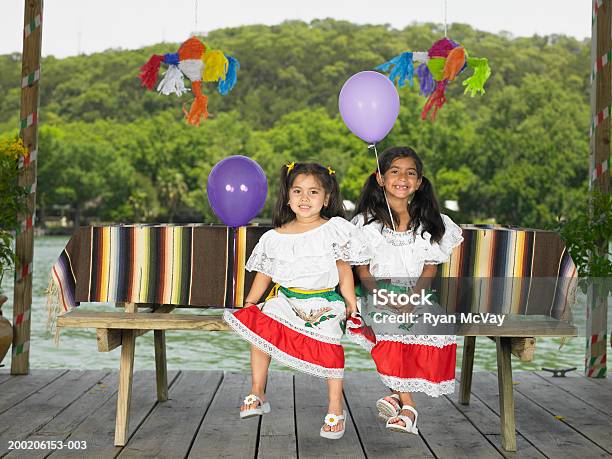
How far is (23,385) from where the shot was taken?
14.5 ft

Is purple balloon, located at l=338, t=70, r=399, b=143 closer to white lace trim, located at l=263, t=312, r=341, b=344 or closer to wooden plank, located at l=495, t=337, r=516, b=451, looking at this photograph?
white lace trim, located at l=263, t=312, r=341, b=344

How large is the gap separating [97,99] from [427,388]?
3680 centimetres

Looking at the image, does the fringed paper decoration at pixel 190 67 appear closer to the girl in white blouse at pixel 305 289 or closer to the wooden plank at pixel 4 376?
the girl in white blouse at pixel 305 289

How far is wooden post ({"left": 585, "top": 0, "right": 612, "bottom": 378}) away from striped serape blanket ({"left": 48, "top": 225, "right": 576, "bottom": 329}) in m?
1.45

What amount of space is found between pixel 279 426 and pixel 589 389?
1740mm

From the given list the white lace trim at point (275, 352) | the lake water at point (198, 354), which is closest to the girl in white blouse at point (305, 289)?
the white lace trim at point (275, 352)

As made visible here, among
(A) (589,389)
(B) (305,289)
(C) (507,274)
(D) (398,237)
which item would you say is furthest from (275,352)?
(A) (589,389)

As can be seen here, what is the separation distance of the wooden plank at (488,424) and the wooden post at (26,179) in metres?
2.21

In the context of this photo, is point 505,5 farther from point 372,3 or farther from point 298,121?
point 298,121

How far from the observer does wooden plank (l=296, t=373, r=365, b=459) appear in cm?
321

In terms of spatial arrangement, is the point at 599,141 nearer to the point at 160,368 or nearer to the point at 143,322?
the point at 160,368

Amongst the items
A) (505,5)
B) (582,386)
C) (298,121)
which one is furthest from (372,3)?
(582,386)

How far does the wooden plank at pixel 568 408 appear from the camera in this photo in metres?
3.56

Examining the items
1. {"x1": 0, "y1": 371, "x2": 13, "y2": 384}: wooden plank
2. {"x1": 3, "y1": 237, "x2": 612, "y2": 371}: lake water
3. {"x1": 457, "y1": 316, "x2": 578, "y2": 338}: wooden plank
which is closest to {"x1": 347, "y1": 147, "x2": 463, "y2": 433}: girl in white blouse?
{"x1": 457, "y1": 316, "x2": 578, "y2": 338}: wooden plank
